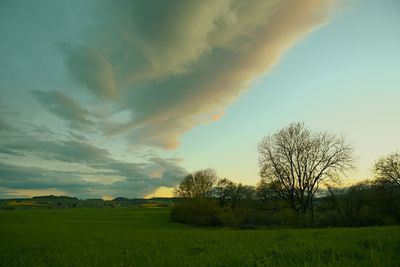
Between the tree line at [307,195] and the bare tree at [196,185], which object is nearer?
the tree line at [307,195]

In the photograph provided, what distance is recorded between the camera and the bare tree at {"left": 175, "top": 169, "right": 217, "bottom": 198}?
87.5 metres

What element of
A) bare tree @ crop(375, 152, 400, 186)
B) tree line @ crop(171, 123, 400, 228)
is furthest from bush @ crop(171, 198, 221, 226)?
bare tree @ crop(375, 152, 400, 186)

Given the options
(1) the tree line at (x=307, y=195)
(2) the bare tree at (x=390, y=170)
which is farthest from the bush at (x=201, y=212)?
(2) the bare tree at (x=390, y=170)

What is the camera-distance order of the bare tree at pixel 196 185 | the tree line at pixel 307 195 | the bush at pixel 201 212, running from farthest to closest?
the bare tree at pixel 196 185 → the bush at pixel 201 212 → the tree line at pixel 307 195

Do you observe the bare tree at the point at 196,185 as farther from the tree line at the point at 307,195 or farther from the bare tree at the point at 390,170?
the bare tree at the point at 390,170

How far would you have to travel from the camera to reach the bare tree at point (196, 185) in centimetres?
8749

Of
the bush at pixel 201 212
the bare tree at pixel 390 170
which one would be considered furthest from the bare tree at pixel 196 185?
the bare tree at pixel 390 170

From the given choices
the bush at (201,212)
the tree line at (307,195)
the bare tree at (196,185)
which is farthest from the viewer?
the bare tree at (196,185)

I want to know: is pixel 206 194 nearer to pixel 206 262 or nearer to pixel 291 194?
pixel 291 194

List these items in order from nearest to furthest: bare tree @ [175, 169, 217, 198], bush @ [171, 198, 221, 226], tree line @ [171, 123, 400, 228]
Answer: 1. tree line @ [171, 123, 400, 228]
2. bush @ [171, 198, 221, 226]
3. bare tree @ [175, 169, 217, 198]

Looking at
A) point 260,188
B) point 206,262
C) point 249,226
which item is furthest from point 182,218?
point 206,262

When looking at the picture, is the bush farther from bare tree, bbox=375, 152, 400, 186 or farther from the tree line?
bare tree, bbox=375, 152, 400, 186

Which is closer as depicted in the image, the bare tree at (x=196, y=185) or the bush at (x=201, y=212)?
the bush at (x=201, y=212)

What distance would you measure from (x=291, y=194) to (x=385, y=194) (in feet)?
60.8
